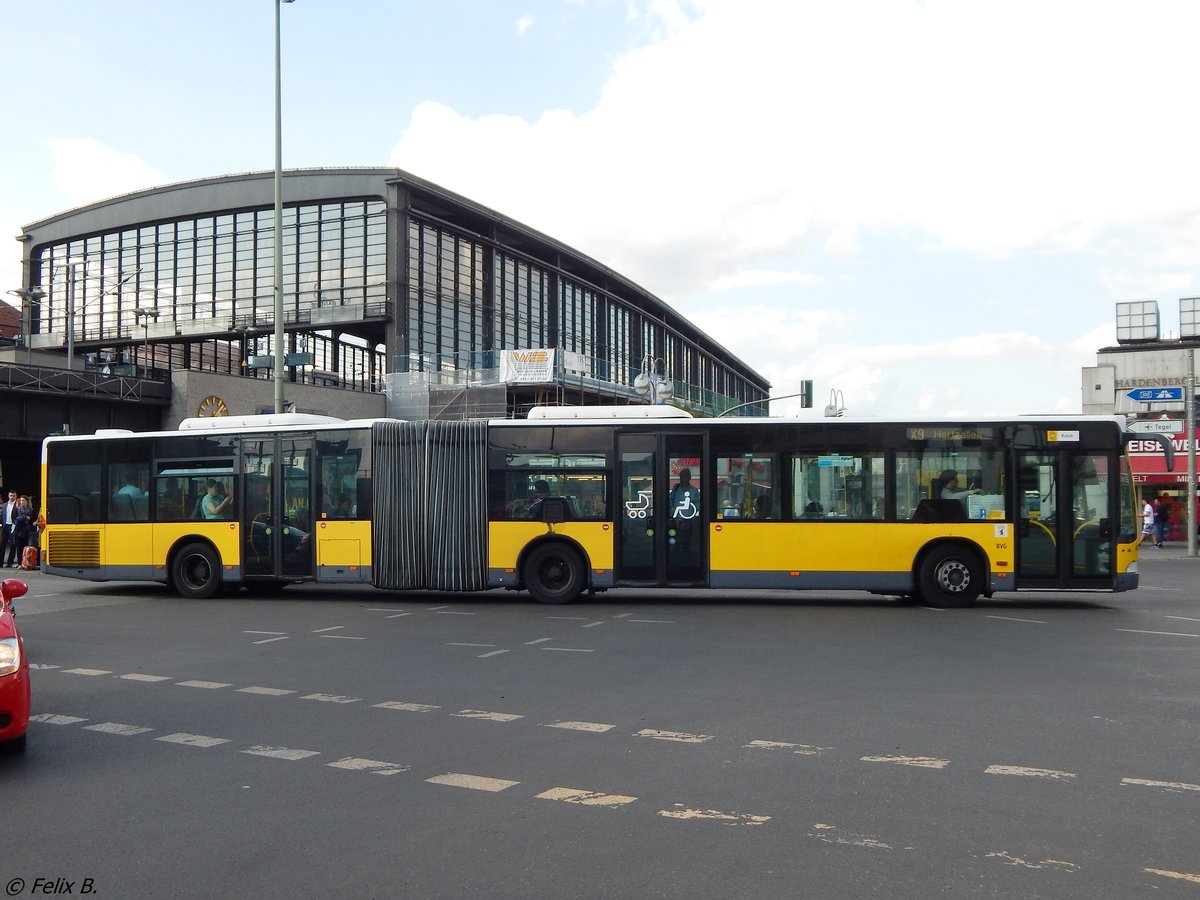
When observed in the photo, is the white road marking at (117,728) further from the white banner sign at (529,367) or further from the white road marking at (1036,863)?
the white banner sign at (529,367)

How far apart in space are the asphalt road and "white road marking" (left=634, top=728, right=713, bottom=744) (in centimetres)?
3

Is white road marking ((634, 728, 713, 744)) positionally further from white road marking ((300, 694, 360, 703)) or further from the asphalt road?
white road marking ((300, 694, 360, 703))

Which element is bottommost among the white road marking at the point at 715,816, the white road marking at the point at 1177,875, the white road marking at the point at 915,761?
the white road marking at the point at 915,761

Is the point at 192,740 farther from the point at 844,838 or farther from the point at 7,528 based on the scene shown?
the point at 7,528

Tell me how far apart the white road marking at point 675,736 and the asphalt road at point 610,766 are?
1.3 inches

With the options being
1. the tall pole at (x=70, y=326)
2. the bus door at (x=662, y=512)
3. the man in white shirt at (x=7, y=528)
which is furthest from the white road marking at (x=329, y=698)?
the tall pole at (x=70, y=326)

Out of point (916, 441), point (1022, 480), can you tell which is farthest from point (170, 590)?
point (1022, 480)

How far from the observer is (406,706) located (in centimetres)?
864

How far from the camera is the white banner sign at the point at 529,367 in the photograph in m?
51.0

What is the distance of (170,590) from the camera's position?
20.0 metres

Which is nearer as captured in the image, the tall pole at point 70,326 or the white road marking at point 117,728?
the white road marking at point 117,728

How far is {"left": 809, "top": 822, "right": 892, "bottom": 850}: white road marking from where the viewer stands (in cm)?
503

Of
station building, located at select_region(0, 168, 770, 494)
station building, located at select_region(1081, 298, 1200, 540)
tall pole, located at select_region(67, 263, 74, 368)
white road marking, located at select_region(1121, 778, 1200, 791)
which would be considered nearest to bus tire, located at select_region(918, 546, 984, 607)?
white road marking, located at select_region(1121, 778, 1200, 791)

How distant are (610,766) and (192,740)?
2975 millimetres
